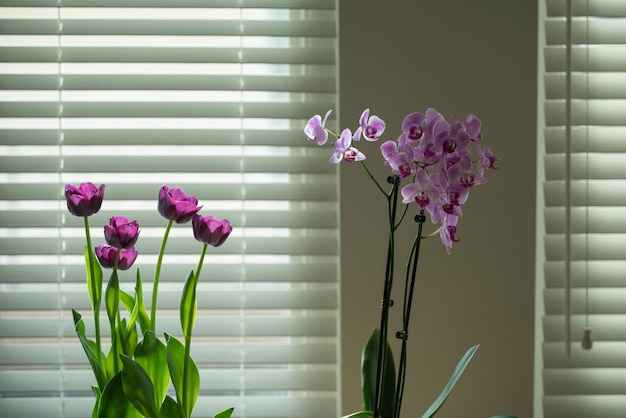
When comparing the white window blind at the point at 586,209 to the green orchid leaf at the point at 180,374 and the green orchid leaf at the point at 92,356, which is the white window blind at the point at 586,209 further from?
the green orchid leaf at the point at 92,356

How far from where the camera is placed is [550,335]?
4.56ft

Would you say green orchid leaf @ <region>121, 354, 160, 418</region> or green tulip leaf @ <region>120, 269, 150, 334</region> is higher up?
green tulip leaf @ <region>120, 269, 150, 334</region>

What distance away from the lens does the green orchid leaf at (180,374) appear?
3.53 ft

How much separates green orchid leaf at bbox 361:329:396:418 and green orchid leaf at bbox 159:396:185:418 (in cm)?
28

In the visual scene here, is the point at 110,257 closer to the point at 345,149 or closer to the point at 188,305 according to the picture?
the point at 188,305

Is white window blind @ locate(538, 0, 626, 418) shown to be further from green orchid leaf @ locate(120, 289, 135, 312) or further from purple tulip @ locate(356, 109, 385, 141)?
green orchid leaf @ locate(120, 289, 135, 312)

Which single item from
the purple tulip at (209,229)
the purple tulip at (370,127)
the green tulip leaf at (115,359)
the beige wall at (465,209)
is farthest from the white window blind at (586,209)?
the green tulip leaf at (115,359)

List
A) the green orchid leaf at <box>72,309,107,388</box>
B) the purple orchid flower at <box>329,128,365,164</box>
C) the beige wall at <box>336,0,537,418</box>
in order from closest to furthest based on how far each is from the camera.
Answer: the purple orchid flower at <box>329,128,365,164</box> → the green orchid leaf at <box>72,309,107,388</box> → the beige wall at <box>336,0,537,418</box>

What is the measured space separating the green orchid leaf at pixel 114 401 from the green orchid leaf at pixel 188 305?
11 centimetres

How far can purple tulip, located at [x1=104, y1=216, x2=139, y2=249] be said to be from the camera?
3.34ft

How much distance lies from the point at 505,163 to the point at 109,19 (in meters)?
0.76

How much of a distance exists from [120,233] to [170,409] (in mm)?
254

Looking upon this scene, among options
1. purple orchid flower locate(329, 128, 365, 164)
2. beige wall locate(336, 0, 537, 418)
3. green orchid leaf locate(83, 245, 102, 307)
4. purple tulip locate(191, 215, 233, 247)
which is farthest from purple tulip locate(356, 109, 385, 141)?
green orchid leaf locate(83, 245, 102, 307)

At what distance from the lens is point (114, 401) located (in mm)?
1061
